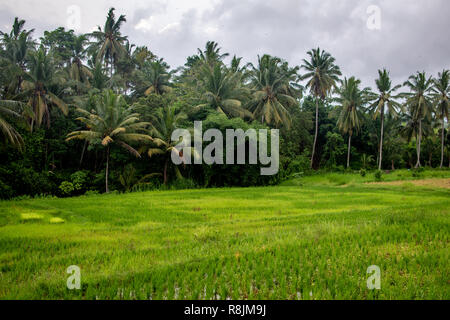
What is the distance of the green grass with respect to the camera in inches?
118

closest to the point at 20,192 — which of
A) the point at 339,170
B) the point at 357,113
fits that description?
the point at 339,170

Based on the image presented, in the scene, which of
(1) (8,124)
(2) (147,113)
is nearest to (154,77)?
(2) (147,113)

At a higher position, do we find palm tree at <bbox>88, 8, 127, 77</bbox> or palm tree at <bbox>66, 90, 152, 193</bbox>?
palm tree at <bbox>88, 8, 127, 77</bbox>

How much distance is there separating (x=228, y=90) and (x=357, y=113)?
1775 cm

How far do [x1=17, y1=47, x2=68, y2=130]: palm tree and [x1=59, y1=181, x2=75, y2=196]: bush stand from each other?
14.9ft

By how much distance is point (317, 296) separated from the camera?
2.82 metres

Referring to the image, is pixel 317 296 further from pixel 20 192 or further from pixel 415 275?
pixel 20 192

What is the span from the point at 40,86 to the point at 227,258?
2133 centimetres

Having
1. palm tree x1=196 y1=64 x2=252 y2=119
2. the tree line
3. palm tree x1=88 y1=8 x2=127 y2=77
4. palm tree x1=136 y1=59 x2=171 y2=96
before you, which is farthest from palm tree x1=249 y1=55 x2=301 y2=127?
palm tree x1=88 y1=8 x2=127 y2=77

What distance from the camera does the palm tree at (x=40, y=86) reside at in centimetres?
1894

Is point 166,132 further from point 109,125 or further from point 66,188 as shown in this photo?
point 66,188

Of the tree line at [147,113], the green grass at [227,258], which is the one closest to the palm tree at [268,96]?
the tree line at [147,113]

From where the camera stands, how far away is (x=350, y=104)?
31.4 m

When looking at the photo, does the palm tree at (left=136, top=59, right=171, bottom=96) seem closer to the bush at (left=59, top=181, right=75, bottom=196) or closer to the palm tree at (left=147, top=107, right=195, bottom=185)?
the palm tree at (left=147, top=107, right=195, bottom=185)
